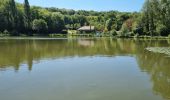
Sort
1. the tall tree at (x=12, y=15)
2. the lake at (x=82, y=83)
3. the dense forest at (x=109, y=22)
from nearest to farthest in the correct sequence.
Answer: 1. the lake at (x=82, y=83)
2. the dense forest at (x=109, y=22)
3. the tall tree at (x=12, y=15)

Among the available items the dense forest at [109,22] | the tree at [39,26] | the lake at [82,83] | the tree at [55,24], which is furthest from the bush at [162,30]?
the lake at [82,83]

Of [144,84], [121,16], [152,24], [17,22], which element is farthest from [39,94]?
[121,16]

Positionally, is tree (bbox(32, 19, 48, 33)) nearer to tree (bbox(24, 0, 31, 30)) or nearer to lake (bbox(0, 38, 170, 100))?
tree (bbox(24, 0, 31, 30))

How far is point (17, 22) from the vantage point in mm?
91062

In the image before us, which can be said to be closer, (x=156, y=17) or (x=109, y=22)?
(x=156, y=17)

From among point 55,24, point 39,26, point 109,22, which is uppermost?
point 109,22

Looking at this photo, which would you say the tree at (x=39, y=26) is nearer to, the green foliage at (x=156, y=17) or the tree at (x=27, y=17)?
the tree at (x=27, y=17)

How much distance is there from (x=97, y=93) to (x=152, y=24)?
6785 centimetres

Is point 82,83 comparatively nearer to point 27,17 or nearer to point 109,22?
point 27,17

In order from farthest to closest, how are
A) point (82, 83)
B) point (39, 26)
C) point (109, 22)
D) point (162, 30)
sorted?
point (109, 22)
point (39, 26)
point (162, 30)
point (82, 83)

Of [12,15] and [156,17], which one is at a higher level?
[12,15]

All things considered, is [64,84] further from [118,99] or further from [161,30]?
[161,30]

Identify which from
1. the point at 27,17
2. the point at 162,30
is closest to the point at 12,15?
the point at 27,17

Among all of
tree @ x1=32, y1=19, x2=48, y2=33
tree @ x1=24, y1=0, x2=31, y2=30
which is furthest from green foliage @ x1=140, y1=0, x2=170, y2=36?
tree @ x1=24, y1=0, x2=31, y2=30
